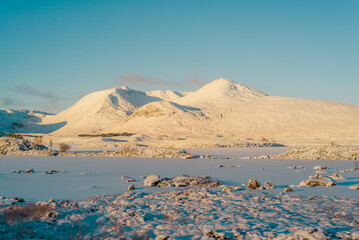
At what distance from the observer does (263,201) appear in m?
6.89

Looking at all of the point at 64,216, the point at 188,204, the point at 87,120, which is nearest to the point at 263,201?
the point at 188,204

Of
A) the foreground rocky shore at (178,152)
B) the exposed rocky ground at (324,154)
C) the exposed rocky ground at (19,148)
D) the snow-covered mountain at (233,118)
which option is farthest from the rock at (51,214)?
the snow-covered mountain at (233,118)

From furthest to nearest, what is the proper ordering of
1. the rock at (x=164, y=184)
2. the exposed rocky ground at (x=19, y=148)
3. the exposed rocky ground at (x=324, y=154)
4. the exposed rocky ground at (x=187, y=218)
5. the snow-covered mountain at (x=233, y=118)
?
the snow-covered mountain at (x=233, y=118), the exposed rocky ground at (x=19, y=148), the exposed rocky ground at (x=324, y=154), the rock at (x=164, y=184), the exposed rocky ground at (x=187, y=218)

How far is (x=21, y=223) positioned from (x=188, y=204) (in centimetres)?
317

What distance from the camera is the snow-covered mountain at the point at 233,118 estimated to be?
56.7 meters

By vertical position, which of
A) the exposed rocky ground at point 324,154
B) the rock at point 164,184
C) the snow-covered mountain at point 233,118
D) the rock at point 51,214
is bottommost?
the rock at point 164,184

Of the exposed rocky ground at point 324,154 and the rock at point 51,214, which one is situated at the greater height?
the exposed rocky ground at point 324,154

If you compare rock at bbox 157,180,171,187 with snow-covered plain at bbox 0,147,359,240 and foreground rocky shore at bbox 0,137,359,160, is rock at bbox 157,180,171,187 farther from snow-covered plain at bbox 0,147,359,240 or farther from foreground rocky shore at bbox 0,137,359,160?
foreground rocky shore at bbox 0,137,359,160

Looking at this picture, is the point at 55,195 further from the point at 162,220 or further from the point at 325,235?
the point at 325,235

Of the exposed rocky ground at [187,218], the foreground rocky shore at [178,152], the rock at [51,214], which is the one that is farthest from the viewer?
the foreground rocky shore at [178,152]

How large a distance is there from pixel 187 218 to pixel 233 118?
6542 cm

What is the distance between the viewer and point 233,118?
69938 millimetres

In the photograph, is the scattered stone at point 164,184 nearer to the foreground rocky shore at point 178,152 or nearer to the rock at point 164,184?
the rock at point 164,184

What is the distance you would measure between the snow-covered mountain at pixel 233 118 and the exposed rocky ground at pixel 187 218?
138ft
